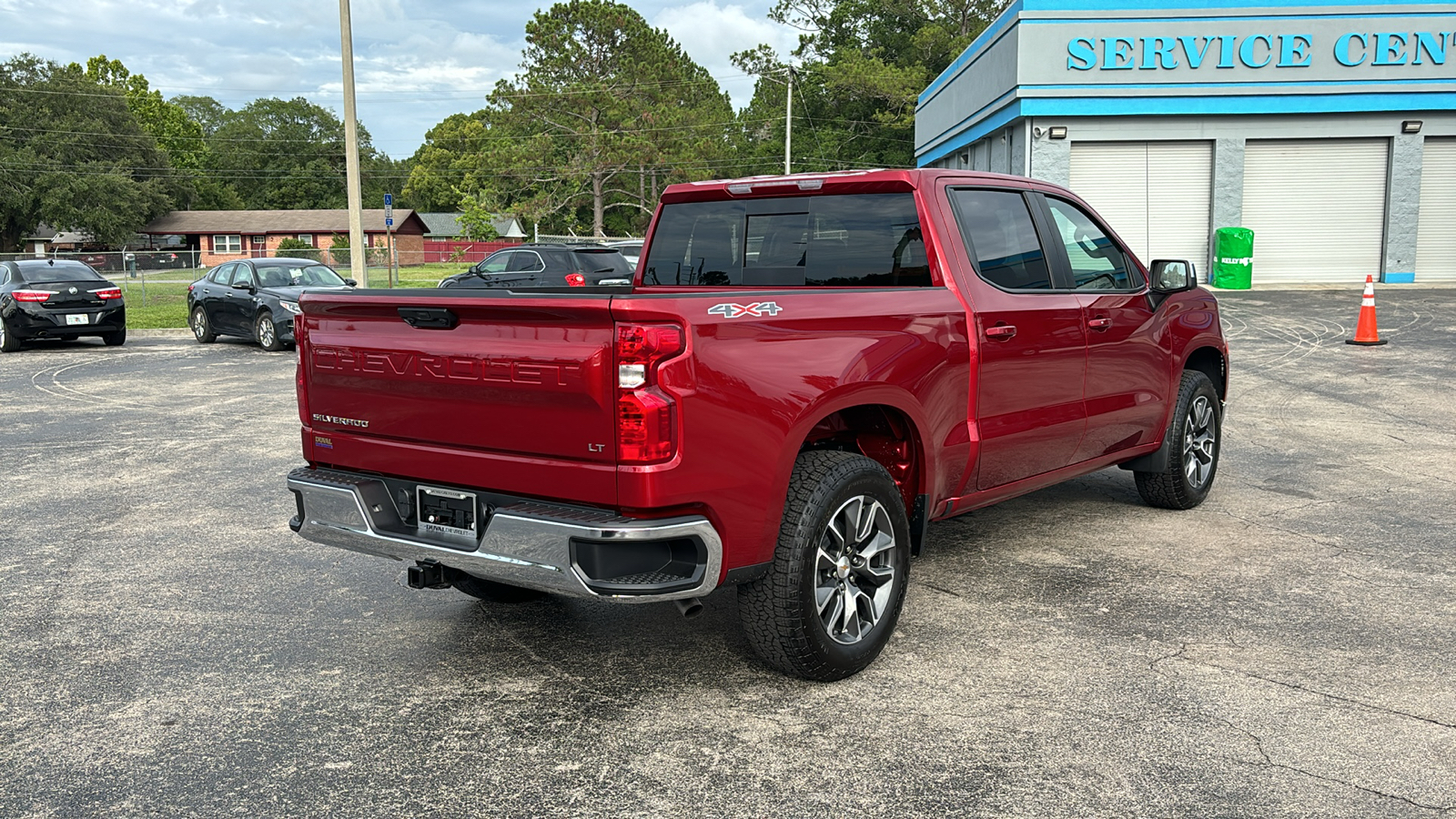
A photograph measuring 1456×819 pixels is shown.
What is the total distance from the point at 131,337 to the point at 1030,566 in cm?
2045

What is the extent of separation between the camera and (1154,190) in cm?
2669

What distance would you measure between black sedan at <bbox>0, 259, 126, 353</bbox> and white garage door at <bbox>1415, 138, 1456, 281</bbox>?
2707 cm

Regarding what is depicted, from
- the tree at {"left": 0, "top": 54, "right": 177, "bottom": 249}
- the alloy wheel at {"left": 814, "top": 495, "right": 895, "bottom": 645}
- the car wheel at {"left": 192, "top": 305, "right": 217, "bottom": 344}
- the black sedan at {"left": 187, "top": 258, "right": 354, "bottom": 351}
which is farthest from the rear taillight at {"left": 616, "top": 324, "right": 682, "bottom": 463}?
the tree at {"left": 0, "top": 54, "right": 177, "bottom": 249}

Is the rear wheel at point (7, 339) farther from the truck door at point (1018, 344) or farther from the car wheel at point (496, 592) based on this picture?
the truck door at point (1018, 344)

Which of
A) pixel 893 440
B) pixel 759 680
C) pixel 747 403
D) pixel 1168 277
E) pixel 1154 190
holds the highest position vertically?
pixel 1154 190

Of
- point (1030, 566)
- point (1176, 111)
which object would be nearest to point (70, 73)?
point (1176, 111)

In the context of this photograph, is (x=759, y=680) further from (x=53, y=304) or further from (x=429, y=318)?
(x=53, y=304)

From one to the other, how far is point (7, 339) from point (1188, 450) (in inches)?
733

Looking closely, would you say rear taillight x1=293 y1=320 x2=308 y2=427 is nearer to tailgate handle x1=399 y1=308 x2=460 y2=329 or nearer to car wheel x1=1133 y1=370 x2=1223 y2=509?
tailgate handle x1=399 y1=308 x2=460 y2=329

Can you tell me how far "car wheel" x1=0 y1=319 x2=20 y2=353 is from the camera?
18.6 meters

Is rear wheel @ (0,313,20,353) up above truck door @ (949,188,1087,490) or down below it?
below

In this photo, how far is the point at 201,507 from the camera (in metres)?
7.41

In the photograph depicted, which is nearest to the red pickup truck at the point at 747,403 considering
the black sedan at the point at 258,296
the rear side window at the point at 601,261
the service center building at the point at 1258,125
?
the black sedan at the point at 258,296

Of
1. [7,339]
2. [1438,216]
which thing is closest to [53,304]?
[7,339]
